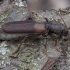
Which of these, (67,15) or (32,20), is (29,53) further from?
(67,15)

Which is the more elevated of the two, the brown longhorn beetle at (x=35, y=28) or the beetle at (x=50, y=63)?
the brown longhorn beetle at (x=35, y=28)

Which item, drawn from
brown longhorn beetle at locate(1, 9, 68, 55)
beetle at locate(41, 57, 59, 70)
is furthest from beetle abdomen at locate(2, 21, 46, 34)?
beetle at locate(41, 57, 59, 70)

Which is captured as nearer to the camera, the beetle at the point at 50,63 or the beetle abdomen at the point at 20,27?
the beetle at the point at 50,63

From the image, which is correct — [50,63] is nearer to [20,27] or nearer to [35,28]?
[35,28]

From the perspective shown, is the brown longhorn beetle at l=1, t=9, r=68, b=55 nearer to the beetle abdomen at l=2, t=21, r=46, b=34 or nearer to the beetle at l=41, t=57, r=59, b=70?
the beetle abdomen at l=2, t=21, r=46, b=34

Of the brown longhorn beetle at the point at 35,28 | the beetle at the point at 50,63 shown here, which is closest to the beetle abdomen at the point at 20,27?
the brown longhorn beetle at the point at 35,28

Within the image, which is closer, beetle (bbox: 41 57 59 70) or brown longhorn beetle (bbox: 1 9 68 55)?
beetle (bbox: 41 57 59 70)

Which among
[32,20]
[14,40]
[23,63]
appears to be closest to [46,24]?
[32,20]

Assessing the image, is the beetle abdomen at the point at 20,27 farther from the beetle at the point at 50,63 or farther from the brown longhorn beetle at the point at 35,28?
the beetle at the point at 50,63
